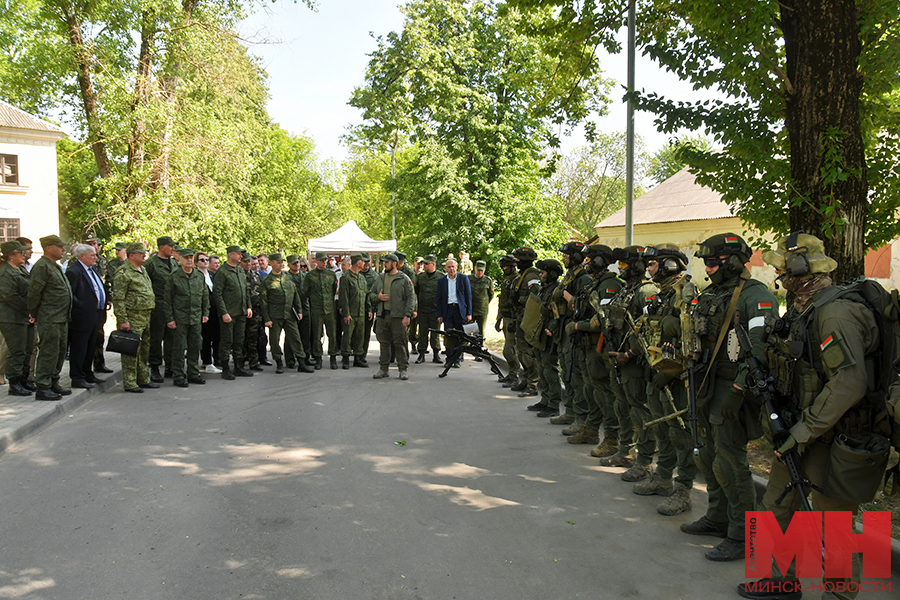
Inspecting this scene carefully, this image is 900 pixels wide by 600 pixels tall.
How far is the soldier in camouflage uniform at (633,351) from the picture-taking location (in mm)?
5680

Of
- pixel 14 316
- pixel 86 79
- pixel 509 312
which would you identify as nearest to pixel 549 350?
pixel 509 312

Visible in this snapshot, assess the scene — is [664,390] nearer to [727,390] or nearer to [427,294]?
[727,390]

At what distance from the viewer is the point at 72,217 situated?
159ft

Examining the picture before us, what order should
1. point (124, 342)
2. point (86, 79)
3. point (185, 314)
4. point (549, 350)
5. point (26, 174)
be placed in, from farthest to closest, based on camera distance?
point (26, 174)
point (86, 79)
point (185, 314)
point (124, 342)
point (549, 350)

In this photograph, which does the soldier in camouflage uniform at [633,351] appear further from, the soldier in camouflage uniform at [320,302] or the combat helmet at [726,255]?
the soldier in camouflage uniform at [320,302]

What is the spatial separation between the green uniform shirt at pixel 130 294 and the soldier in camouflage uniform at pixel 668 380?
295 inches

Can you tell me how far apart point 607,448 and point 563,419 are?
1399 millimetres

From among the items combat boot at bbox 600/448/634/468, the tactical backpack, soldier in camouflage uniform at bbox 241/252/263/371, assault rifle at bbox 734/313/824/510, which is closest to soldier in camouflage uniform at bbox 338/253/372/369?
soldier in camouflage uniform at bbox 241/252/263/371

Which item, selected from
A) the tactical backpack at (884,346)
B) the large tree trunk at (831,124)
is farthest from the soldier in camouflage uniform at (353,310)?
the tactical backpack at (884,346)

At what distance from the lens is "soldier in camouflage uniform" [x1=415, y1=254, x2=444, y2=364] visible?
13.0m

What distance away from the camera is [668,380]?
16.4 ft

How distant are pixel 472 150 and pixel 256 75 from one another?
13953 mm

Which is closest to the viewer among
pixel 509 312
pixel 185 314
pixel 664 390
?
pixel 664 390

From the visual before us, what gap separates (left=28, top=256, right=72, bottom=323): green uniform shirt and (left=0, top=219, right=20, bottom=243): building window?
3437 centimetres
